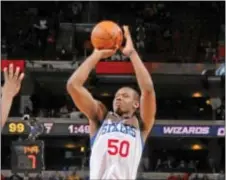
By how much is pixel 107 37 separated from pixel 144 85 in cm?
43

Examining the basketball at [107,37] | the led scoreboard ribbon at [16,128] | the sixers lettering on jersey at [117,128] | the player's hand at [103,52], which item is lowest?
the led scoreboard ribbon at [16,128]

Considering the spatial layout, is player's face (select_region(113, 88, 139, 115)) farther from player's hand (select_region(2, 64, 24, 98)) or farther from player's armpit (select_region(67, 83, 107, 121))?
player's hand (select_region(2, 64, 24, 98))

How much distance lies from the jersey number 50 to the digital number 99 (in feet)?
49.6

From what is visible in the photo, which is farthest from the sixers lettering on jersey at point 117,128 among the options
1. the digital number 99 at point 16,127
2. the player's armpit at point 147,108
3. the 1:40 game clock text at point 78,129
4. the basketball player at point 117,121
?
the 1:40 game clock text at point 78,129

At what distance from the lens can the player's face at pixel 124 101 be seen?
4648 millimetres

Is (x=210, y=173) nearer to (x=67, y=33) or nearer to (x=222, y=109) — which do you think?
(x=222, y=109)

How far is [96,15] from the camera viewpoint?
22.4 metres

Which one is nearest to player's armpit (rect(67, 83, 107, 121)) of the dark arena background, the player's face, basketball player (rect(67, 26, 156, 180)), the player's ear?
basketball player (rect(67, 26, 156, 180))

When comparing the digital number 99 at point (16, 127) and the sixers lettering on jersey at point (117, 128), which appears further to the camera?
the digital number 99 at point (16, 127)

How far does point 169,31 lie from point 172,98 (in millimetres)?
2357

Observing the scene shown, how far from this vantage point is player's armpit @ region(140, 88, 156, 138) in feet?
15.3

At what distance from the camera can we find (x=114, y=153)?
4.52 metres

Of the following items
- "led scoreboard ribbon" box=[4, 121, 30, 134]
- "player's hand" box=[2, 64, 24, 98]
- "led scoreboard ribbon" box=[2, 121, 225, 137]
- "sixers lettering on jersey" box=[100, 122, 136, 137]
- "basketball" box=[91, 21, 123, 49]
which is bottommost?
"led scoreboard ribbon" box=[2, 121, 225, 137]

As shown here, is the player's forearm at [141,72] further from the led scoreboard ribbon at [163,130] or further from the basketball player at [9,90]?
the led scoreboard ribbon at [163,130]
